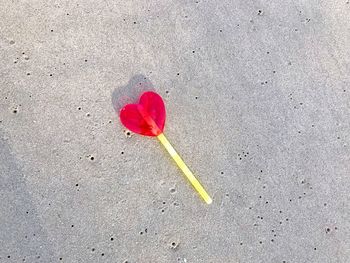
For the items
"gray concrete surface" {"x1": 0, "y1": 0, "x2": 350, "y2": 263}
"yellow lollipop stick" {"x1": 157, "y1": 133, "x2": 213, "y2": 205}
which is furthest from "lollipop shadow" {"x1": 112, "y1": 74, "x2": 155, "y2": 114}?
"yellow lollipop stick" {"x1": 157, "y1": 133, "x2": 213, "y2": 205}

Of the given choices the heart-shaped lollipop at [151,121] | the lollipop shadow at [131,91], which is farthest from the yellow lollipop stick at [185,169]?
the lollipop shadow at [131,91]

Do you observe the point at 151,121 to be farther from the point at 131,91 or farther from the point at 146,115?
the point at 131,91

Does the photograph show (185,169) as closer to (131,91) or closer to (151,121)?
(151,121)

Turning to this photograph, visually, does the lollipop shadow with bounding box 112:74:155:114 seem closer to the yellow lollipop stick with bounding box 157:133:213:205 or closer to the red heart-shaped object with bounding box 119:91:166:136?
the red heart-shaped object with bounding box 119:91:166:136

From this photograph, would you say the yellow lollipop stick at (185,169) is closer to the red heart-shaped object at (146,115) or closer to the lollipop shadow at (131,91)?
the red heart-shaped object at (146,115)

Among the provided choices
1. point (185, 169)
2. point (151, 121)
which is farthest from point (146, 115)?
point (185, 169)
